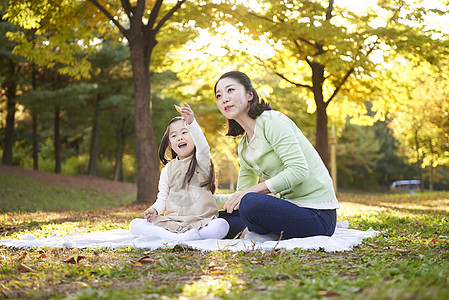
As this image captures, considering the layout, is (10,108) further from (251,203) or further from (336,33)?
(251,203)

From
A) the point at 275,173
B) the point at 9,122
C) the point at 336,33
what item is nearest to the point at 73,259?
the point at 275,173

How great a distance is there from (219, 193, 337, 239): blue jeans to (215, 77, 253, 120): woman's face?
82 cm

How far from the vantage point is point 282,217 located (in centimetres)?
379

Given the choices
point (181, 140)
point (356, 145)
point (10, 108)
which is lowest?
point (181, 140)

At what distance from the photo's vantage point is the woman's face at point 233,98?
4.02 metres

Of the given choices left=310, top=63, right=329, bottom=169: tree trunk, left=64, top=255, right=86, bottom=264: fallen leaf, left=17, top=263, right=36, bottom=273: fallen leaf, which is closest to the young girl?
left=64, top=255, right=86, bottom=264: fallen leaf

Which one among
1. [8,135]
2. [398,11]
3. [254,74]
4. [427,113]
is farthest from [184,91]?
[427,113]

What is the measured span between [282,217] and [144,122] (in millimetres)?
7319

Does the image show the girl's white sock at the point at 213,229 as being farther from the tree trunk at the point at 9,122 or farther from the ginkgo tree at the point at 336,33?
the tree trunk at the point at 9,122

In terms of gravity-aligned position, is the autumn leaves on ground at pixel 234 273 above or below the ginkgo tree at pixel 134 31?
below

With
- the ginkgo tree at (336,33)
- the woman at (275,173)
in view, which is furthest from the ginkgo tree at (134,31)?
the woman at (275,173)

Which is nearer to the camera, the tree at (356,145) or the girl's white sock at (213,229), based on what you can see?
the girl's white sock at (213,229)

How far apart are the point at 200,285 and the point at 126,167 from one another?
3235cm

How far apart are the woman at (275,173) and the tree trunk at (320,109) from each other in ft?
30.2
